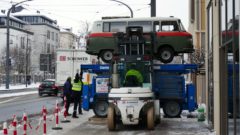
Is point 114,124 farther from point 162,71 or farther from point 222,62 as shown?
point 222,62

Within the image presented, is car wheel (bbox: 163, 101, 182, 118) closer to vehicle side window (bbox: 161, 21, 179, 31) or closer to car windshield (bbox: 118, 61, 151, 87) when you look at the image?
car windshield (bbox: 118, 61, 151, 87)

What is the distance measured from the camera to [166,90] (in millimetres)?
17141

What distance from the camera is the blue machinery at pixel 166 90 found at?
16.8 m

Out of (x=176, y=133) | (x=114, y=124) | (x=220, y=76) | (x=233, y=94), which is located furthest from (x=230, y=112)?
(x=114, y=124)

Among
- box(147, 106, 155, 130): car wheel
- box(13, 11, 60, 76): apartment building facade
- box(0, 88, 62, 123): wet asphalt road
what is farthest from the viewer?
box(13, 11, 60, 76): apartment building facade

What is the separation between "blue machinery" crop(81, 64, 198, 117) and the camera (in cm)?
1685

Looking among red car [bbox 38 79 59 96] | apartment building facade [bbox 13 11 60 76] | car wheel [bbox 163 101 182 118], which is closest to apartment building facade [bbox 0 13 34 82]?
apartment building facade [bbox 13 11 60 76]

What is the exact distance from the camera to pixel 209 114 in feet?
50.3

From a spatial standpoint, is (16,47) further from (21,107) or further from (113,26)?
(113,26)

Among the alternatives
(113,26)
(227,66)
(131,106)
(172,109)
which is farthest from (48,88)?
(227,66)

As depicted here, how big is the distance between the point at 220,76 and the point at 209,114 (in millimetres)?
4255

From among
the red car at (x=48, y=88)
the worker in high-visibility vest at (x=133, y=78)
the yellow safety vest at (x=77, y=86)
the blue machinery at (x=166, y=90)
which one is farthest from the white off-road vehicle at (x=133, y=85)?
the red car at (x=48, y=88)

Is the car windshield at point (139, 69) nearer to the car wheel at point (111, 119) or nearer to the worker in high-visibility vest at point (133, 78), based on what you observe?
the worker in high-visibility vest at point (133, 78)

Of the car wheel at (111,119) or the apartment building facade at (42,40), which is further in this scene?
the apartment building facade at (42,40)
